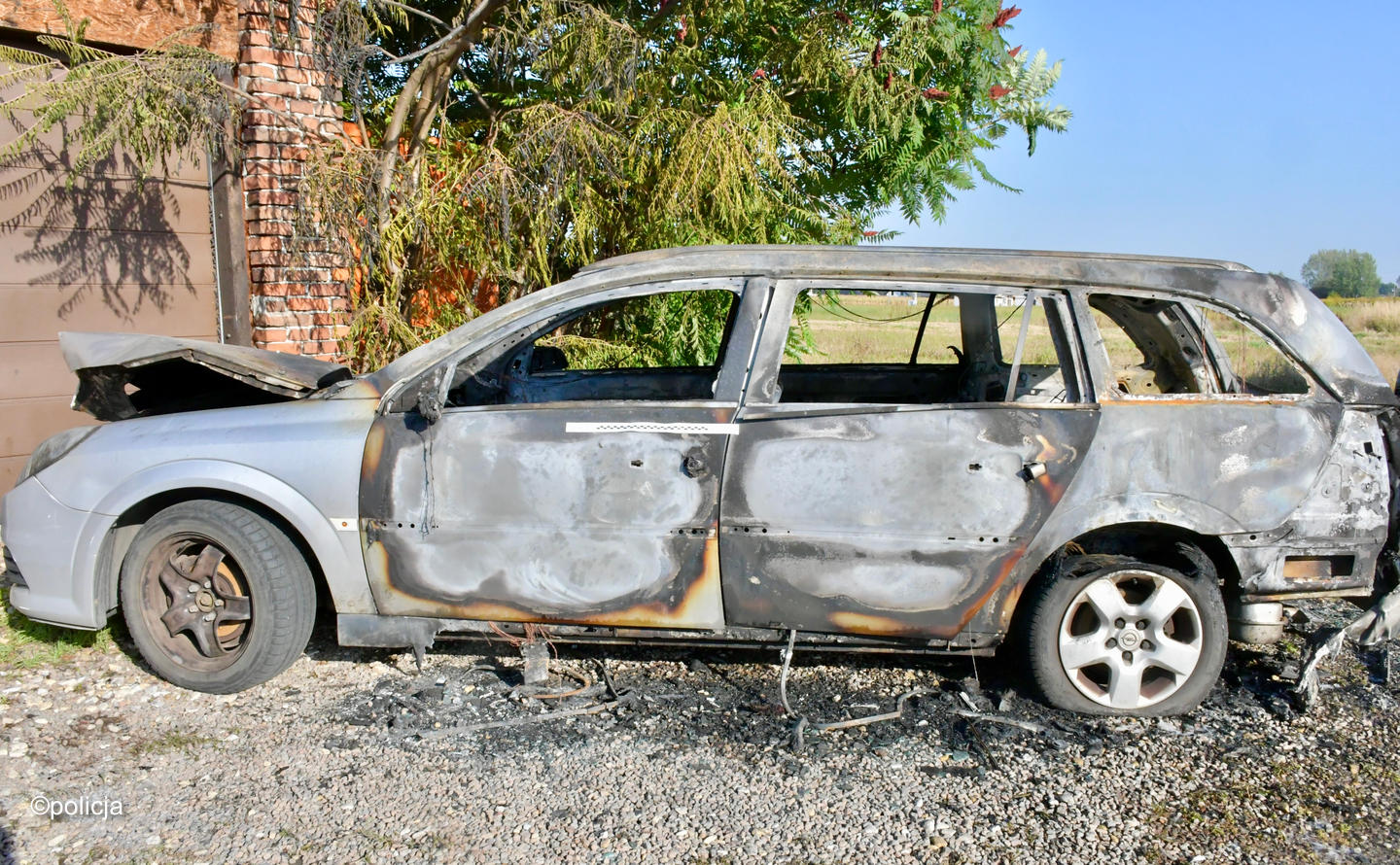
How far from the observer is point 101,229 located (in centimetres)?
649

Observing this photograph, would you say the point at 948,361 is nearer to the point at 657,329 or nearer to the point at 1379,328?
the point at 657,329

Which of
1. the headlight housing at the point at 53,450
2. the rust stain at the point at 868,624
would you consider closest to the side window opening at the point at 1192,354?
the rust stain at the point at 868,624

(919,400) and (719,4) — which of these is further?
(719,4)

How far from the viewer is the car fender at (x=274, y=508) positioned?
3.73 meters

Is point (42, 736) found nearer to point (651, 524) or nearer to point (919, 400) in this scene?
point (651, 524)

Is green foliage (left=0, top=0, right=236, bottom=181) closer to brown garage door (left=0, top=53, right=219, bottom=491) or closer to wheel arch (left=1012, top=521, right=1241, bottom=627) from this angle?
brown garage door (left=0, top=53, right=219, bottom=491)

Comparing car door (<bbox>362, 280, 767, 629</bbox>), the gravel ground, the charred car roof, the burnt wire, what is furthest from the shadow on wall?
the burnt wire

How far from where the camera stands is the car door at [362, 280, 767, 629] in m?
3.63

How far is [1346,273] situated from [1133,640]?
104 m

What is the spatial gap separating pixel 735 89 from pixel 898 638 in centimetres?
488

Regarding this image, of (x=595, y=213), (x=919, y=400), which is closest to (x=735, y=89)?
(x=595, y=213)

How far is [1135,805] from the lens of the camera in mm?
3154

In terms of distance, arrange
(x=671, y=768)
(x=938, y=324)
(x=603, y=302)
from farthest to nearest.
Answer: (x=938, y=324) < (x=603, y=302) < (x=671, y=768)

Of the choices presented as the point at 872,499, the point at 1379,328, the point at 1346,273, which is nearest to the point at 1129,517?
the point at 872,499
